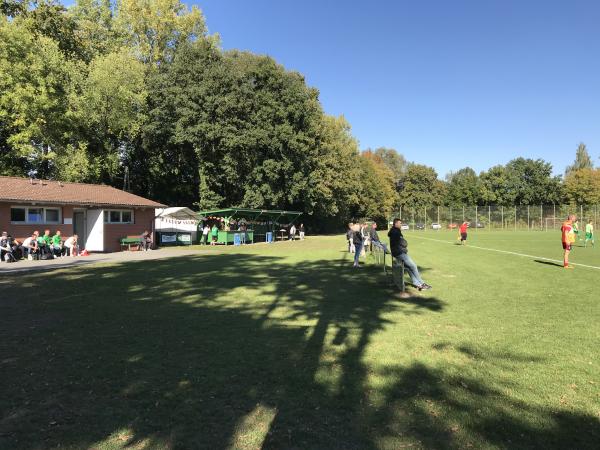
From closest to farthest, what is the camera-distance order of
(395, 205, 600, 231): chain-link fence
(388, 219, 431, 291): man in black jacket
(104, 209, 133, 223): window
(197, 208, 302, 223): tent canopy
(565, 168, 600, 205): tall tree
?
(388, 219, 431, 291): man in black jacket < (104, 209, 133, 223): window < (197, 208, 302, 223): tent canopy < (395, 205, 600, 231): chain-link fence < (565, 168, 600, 205): tall tree

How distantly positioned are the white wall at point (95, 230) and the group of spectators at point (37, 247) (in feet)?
7.63

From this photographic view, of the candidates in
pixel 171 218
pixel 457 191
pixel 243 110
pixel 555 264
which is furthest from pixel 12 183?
pixel 457 191

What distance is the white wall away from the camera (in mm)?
25641

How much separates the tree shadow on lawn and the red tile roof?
47.2 ft

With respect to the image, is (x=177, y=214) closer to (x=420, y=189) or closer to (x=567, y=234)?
(x=567, y=234)

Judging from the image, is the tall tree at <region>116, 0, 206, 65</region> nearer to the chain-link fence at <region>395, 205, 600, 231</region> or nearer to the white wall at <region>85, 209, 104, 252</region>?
the white wall at <region>85, 209, 104, 252</region>

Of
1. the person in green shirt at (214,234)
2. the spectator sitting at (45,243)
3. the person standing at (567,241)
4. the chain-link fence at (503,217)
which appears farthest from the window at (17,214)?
the chain-link fence at (503,217)

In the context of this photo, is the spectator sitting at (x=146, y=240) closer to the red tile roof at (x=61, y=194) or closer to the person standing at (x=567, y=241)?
the red tile roof at (x=61, y=194)

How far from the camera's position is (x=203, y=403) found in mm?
4305

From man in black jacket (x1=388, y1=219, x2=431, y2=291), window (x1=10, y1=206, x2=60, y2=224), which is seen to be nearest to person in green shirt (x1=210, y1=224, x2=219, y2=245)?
window (x1=10, y1=206, x2=60, y2=224)

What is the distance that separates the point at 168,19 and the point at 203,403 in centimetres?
4489

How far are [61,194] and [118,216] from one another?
143 inches

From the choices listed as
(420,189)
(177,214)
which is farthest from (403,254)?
(420,189)

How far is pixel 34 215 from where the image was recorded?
2275 cm
